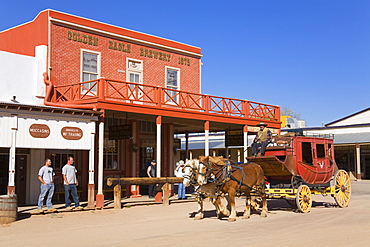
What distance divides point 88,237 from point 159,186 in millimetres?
8592

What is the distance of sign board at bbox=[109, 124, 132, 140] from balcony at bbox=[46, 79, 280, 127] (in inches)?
42.3

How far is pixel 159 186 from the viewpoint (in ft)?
61.5

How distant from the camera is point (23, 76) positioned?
17703 mm

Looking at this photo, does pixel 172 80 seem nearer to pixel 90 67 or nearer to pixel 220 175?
pixel 90 67

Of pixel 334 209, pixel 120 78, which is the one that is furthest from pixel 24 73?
pixel 334 209

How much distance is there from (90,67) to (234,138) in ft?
27.4

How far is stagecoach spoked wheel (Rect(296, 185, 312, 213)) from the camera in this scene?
47.4 feet

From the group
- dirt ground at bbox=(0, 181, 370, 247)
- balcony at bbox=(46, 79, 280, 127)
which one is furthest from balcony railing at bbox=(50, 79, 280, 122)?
dirt ground at bbox=(0, 181, 370, 247)

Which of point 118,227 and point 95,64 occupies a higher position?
point 95,64

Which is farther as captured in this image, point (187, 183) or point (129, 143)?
point (129, 143)

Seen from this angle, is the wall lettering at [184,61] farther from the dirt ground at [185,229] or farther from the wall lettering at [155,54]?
the dirt ground at [185,229]

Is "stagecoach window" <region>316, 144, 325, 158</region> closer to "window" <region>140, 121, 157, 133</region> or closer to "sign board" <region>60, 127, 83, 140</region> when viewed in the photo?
"sign board" <region>60, 127, 83, 140</region>

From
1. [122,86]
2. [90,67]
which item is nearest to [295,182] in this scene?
[122,86]

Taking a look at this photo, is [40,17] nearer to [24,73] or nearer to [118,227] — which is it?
[24,73]
